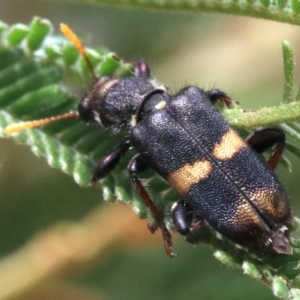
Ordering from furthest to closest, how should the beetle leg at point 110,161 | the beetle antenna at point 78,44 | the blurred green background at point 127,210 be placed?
the blurred green background at point 127,210
the beetle antenna at point 78,44
the beetle leg at point 110,161

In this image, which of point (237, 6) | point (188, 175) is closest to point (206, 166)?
point (188, 175)

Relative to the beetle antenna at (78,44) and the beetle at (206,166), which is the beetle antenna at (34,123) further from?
the beetle antenna at (78,44)

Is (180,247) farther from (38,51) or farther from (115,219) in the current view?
(38,51)

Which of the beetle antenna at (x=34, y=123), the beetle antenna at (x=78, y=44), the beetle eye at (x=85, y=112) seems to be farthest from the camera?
the beetle eye at (x=85, y=112)

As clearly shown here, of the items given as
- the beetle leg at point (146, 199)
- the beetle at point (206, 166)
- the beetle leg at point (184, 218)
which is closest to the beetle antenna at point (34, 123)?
the beetle at point (206, 166)

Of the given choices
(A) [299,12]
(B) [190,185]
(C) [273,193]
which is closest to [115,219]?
(B) [190,185]

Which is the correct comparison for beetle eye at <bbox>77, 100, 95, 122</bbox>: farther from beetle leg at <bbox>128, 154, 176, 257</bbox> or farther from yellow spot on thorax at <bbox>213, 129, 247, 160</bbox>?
yellow spot on thorax at <bbox>213, 129, 247, 160</bbox>

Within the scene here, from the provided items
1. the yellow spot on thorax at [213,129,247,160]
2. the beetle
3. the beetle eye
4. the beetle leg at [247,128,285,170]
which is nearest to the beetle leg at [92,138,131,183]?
the beetle
